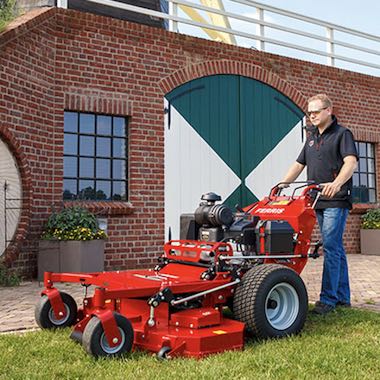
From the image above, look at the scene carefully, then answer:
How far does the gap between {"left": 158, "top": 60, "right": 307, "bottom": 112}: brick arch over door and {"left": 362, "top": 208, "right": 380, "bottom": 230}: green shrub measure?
2.51 metres

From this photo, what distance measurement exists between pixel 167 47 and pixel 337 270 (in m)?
5.22

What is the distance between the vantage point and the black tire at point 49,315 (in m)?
4.03

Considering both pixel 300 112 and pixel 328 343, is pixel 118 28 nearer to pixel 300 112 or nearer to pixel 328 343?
pixel 300 112

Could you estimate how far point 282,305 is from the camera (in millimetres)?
4105

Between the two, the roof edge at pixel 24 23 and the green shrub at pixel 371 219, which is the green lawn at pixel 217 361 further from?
the green shrub at pixel 371 219

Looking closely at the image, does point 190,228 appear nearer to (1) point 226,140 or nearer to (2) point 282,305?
(2) point 282,305

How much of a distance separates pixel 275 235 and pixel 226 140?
5312 mm

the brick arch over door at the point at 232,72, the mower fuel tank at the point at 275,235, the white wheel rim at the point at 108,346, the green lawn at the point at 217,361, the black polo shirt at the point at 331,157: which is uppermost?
the brick arch over door at the point at 232,72

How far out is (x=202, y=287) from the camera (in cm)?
379

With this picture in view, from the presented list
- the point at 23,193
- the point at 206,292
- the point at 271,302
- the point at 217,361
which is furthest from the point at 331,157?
the point at 23,193

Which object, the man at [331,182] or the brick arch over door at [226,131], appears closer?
the man at [331,182]

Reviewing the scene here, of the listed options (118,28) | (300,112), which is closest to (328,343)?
(118,28)

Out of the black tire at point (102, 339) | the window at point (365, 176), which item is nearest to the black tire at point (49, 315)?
the black tire at point (102, 339)

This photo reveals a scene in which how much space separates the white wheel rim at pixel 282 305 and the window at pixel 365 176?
7946 mm
